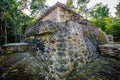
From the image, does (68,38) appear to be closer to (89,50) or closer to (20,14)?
(89,50)

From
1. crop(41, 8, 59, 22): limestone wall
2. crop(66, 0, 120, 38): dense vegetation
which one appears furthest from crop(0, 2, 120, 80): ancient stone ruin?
crop(66, 0, 120, 38): dense vegetation

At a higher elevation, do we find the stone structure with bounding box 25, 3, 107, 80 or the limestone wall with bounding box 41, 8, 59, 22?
the limestone wall with bounding box 41, 8, 59, 22

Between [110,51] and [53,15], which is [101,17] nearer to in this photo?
[53,15]

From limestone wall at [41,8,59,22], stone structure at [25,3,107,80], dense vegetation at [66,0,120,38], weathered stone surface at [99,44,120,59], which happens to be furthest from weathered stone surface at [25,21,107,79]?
dense vegetation at [66,0,120,38]

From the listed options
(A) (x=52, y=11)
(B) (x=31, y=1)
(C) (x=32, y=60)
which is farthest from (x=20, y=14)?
(C) (x=32, y=60)

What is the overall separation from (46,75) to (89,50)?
1.79 m

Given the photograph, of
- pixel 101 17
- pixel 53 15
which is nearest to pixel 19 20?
pixel 53 15

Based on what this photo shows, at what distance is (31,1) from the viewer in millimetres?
21438

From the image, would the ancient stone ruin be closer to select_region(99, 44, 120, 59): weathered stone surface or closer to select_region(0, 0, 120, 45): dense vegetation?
select_region(99, 44, 120, 59): weathered stone surface

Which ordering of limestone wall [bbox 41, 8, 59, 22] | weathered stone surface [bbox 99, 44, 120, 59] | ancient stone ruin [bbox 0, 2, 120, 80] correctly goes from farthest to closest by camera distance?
limestone wall [bbox 41, 8, 59, 22] < weathered stone surface [bbox 99, 44, 120, 59] < ancient stone ruin [bbox 0, 2, 120, 80]

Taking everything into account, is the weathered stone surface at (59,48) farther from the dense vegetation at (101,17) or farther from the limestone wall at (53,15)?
the dense vegetation at (101,17)

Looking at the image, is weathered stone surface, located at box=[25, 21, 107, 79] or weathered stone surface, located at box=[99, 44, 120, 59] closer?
weathered stone surface, located at box=[25, 21, 107, 79]

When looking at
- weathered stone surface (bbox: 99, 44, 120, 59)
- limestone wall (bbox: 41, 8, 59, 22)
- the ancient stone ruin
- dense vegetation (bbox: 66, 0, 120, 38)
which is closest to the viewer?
the ancient stone ruin

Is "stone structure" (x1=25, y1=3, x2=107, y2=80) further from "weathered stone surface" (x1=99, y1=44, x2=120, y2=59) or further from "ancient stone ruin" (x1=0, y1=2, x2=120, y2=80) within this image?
"weathered stone surface" (x1=99, y1=44, x2=120, y2=59)
